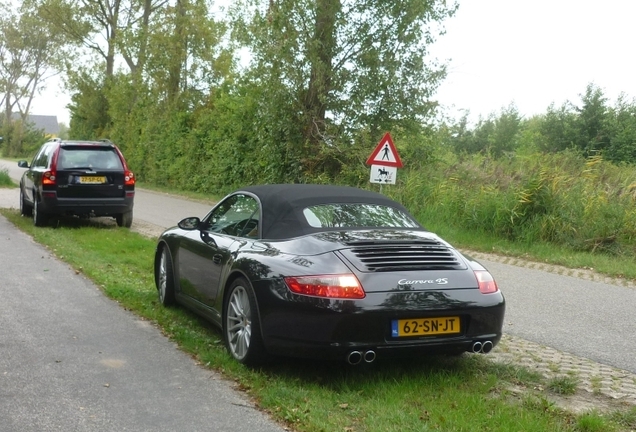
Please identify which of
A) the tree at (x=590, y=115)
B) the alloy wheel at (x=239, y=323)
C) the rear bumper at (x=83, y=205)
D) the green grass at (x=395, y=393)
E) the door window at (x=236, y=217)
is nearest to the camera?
the green grass at (x=395, y=393)

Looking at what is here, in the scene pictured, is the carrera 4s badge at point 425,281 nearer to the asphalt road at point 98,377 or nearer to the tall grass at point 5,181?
the asphalt road at point 98,377

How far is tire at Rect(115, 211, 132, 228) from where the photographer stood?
15.8 metres

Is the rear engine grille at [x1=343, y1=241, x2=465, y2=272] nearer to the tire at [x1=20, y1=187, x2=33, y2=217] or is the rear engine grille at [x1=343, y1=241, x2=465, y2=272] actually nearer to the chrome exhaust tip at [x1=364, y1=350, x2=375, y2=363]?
the chrome exhaust tip at [x1=364, y1=350, x2=375, y2=363]

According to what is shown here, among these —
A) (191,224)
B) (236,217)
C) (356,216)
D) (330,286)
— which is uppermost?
(356,216)

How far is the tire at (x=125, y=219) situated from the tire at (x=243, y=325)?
33.6 ft

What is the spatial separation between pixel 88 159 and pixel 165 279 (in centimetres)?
804

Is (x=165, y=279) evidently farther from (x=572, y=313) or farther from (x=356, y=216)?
(x=572, y=313)

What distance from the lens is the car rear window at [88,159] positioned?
49.3 ft

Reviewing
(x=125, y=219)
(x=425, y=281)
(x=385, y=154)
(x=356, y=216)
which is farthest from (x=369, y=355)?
(x=125, y=219)

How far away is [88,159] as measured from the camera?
49.9 ft

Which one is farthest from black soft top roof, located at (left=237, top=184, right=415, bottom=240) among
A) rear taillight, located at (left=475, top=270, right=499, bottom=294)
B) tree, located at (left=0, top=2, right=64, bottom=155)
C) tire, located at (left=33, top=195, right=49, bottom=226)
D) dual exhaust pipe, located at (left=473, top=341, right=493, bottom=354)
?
tree, located at (left=0, top=2, right=64, bottom=155)

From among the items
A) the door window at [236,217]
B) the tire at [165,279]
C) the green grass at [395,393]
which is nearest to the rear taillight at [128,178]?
the tire at [165,279]

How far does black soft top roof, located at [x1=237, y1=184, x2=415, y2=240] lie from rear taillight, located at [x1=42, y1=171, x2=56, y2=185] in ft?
29.8

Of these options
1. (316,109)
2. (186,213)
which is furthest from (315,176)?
(186,213)
